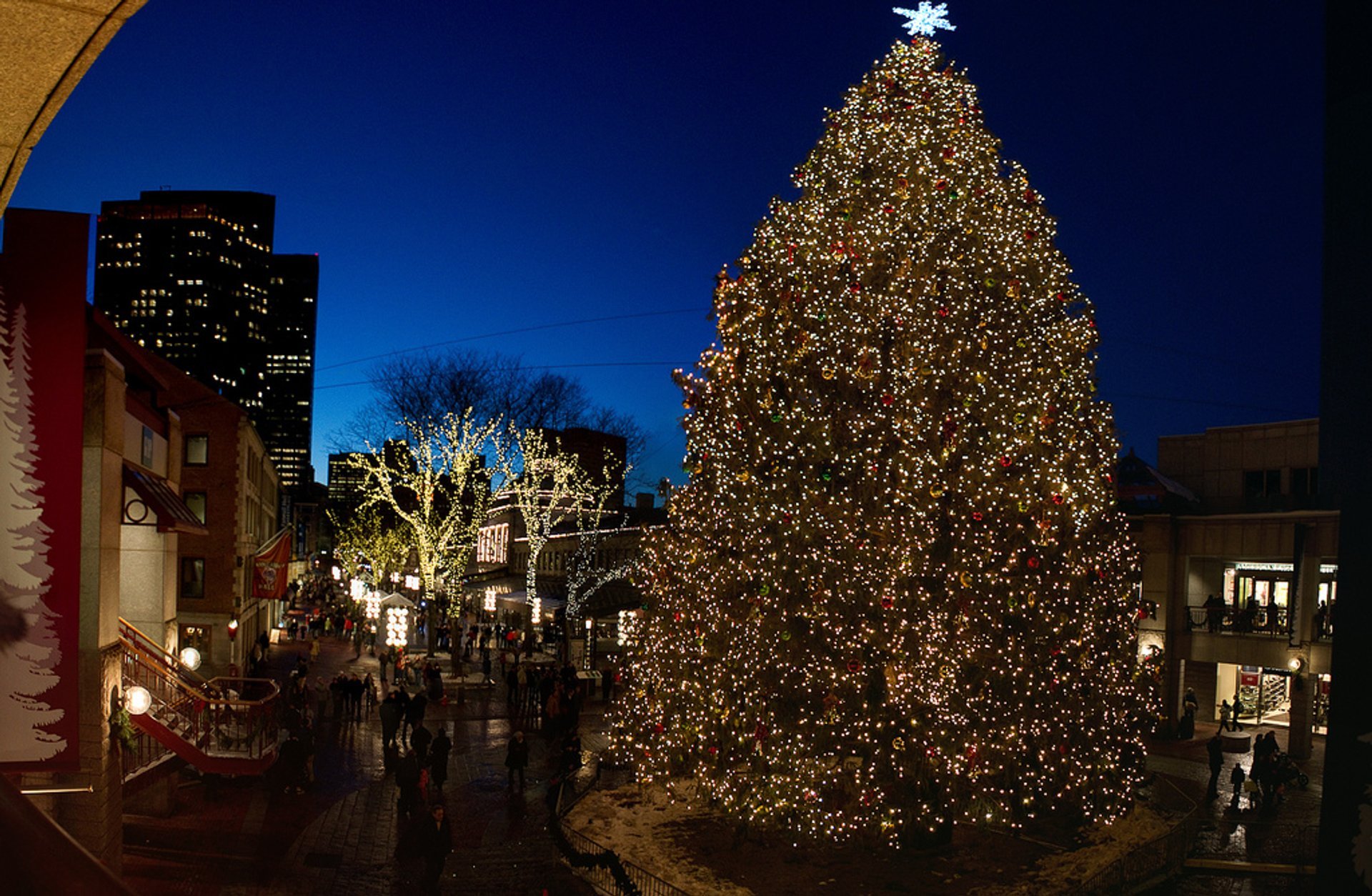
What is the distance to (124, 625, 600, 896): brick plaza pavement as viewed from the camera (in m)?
14.6

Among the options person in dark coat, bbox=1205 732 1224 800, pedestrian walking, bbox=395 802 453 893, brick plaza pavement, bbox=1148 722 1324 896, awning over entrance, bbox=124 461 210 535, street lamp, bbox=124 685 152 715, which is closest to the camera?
pedestrian walking, bbox=395 802 453 893

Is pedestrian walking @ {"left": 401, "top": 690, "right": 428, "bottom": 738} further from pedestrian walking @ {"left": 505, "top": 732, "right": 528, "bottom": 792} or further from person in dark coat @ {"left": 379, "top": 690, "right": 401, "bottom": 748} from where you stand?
pedestrian walking @ {"left": 505, "top": 732, "right": 528, "bottom": 792}

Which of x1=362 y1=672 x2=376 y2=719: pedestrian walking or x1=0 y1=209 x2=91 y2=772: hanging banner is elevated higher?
x1=0 y1=209 x2=91 y2=772: hanging banner

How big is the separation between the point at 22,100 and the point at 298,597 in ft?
302

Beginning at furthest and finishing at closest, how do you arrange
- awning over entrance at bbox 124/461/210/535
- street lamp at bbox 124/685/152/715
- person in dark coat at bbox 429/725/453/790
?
1. person in dark coat at bbox 429/725/453/790
2. street lamp at bbox 124/685/152/715
3. awning over entrance at bbox 124/461/210/535

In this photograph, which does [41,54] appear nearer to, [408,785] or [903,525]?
[903,525]

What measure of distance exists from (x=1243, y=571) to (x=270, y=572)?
32.9 meters

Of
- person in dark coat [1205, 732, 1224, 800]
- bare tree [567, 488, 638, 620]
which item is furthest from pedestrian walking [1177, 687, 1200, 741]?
bare tree [567, 488, 638, 620]

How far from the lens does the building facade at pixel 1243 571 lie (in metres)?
28.4

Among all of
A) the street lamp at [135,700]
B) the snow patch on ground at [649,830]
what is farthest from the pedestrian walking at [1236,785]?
the street lamp at [135,700]

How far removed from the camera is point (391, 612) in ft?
115

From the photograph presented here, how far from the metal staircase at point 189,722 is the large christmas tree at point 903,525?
7.44m

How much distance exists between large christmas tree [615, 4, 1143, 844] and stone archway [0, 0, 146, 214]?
12.4m

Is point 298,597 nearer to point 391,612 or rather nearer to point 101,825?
point 391,612
